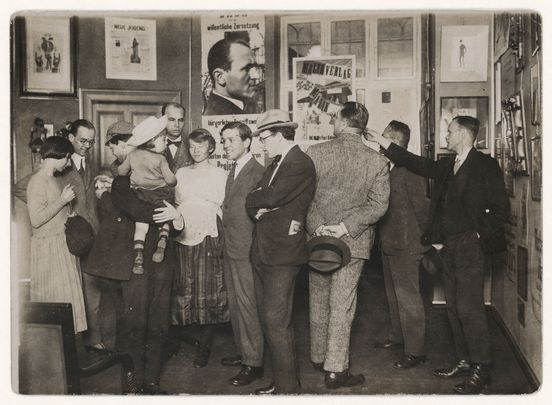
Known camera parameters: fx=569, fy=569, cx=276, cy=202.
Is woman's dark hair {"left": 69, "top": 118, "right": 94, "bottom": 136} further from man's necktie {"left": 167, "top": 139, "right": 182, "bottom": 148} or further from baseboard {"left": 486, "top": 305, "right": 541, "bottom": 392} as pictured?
baseboard {"left": 486, "top": 305, "right": 541, "bottom": 392}

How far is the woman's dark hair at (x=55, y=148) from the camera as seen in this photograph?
3473mm

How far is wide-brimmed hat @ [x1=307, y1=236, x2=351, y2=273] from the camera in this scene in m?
3.26

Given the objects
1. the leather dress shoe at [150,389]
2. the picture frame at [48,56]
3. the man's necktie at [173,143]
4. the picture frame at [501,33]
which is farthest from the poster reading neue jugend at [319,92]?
the leather dress shoe at [150,389]

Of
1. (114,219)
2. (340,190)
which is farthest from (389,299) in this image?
(114,219)

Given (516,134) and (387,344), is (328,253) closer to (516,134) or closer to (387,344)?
(387,344)

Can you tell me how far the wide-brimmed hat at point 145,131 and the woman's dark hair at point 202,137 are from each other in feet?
0.58

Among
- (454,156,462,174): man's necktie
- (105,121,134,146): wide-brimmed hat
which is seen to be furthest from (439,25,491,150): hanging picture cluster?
(105,121,134,146): wide-brimmed hat

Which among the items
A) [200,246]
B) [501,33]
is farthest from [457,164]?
[200,246]

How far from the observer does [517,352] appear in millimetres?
3455

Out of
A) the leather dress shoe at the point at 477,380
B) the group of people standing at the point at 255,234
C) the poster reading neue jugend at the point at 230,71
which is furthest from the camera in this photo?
the poster reading neue jugend at the point at 230,71

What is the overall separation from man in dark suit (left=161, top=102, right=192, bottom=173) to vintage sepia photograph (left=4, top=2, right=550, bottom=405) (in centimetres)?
1

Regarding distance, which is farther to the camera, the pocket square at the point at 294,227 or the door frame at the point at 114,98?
the door frame at the point at 114,98

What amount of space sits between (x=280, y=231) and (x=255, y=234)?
0.18 meters

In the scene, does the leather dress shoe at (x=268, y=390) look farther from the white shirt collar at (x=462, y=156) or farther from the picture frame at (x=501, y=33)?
the picture frame at (x=501, y=33)
